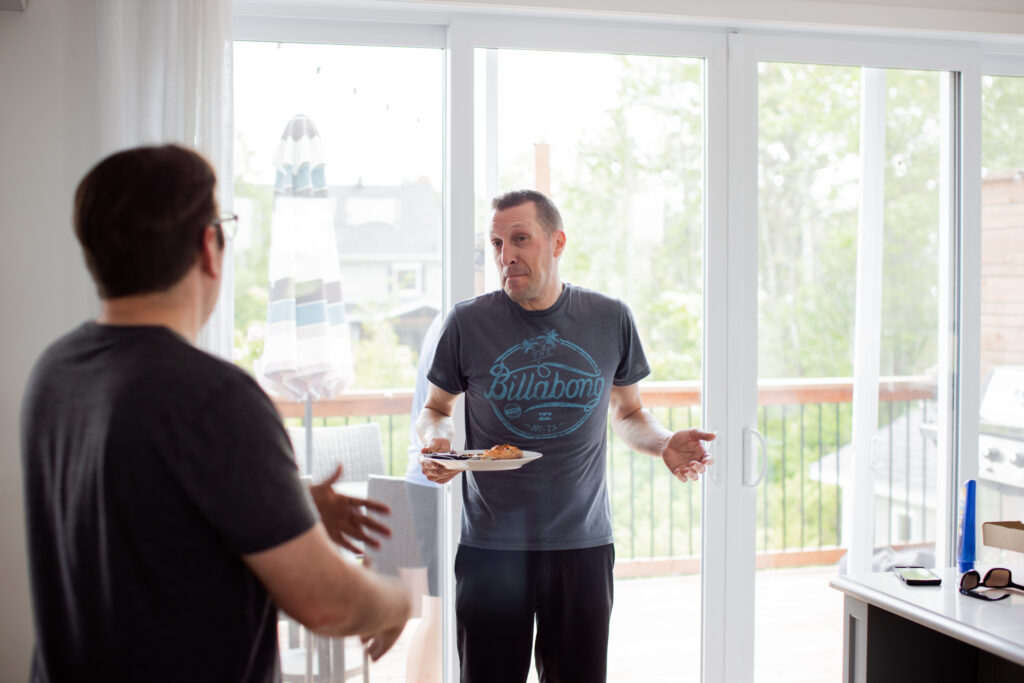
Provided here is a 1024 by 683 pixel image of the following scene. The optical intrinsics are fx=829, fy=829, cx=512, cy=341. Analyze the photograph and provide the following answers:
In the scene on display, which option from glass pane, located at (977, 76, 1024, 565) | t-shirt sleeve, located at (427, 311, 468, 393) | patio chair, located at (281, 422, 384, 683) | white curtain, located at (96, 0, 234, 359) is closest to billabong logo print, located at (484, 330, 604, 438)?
t-shirt sleeve, located at (427, 311, 468, 393)

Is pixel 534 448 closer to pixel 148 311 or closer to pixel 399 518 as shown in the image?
pixel 399 518

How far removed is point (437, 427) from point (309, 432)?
55cm

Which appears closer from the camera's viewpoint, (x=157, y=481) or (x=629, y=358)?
(x=157, y=481)

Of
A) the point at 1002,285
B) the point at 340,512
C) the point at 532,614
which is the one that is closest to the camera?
the point at 340,512

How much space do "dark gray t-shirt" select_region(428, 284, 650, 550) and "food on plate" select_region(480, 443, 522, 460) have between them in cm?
17

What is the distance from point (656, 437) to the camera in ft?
7.35

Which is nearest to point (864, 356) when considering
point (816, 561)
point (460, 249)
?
point (816, 561)

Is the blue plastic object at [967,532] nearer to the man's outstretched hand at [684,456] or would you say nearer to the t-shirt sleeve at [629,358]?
the man's outstretched hand at [684,456]

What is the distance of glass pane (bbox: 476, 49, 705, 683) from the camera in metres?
2.67

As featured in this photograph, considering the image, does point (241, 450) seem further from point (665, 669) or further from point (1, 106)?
point (665, 669)

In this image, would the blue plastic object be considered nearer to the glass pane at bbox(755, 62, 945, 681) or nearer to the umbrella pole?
the glass pane at bbox(755, 62, 945, 681)

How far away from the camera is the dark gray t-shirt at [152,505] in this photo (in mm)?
980

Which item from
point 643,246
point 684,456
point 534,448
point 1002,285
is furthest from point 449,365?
point 1002,285

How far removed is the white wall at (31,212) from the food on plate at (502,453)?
120 centimetres
